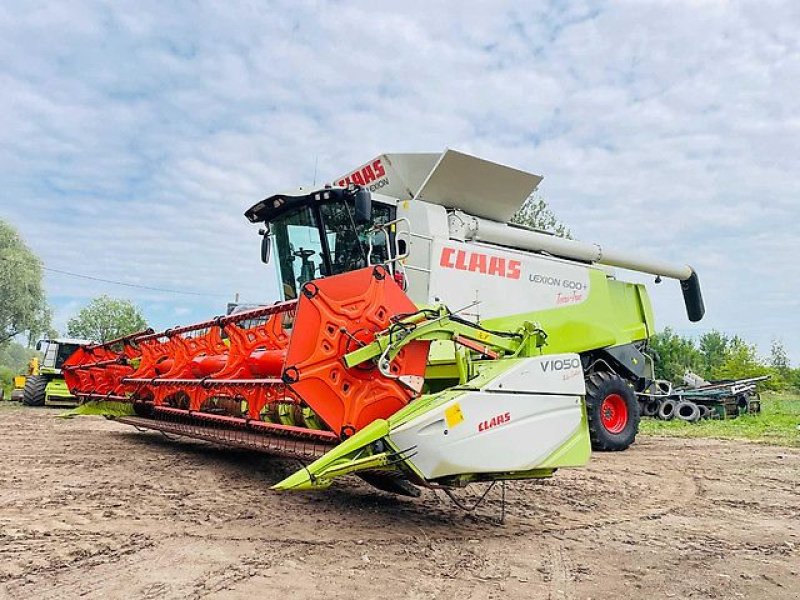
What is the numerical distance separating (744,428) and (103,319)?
60.1m

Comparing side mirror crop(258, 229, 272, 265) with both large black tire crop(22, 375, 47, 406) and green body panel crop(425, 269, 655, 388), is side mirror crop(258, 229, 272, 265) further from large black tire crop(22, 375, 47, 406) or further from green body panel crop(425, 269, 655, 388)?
large black tire crop(22, 375, 47, 406)

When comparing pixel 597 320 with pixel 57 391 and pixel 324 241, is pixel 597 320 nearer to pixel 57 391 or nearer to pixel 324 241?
pixel 324 241

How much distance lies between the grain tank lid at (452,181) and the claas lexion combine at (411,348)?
2 cm

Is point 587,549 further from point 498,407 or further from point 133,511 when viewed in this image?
point 133,511

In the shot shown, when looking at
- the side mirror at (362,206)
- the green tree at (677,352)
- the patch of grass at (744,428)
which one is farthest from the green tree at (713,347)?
the side mirror at (362,206)

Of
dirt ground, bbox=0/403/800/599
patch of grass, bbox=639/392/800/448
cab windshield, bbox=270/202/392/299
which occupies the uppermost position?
cab windshield, bbox=270/202/392/299

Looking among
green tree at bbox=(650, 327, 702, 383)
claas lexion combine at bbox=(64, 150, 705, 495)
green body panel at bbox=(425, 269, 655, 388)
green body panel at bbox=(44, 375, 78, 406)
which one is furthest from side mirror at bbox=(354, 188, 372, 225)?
green tree at bbox=(650, 327, 702, 383)

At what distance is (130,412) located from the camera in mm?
7770

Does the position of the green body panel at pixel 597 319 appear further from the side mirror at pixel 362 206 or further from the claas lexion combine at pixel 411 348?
the side mirror at pixel 362 206

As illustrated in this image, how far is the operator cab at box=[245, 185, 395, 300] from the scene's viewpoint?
271 inches

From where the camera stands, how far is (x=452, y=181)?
749 centimetres

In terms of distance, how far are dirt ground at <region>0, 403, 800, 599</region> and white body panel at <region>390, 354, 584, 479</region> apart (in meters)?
0.47

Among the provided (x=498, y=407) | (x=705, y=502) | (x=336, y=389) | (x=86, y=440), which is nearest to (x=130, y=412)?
(x=86, y=440)

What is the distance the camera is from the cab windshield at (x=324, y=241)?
6910 millimetres
